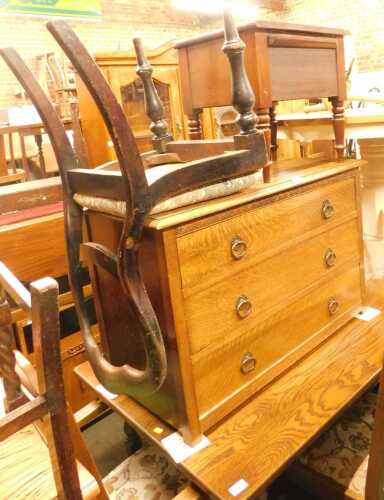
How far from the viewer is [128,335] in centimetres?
132

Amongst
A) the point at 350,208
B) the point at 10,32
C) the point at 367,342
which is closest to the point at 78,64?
the point at 350,208

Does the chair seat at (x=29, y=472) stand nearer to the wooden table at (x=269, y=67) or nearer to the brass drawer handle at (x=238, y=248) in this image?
the brass drawer handle at (x=238, y=248)

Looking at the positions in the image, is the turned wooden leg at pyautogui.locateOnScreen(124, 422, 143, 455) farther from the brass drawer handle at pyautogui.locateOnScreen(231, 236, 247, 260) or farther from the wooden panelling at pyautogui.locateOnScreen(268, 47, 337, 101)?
the wooden panelling at pyautogui.locateOnScreen(268, 47, 337, 101)

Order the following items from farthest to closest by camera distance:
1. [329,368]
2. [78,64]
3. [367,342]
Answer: [367,342] < [329,368] < [78,64]

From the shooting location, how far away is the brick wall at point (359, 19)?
675 centimetres

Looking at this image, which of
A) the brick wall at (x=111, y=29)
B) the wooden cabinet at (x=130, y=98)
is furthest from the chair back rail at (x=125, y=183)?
the brick wall at (x=111, y=29)

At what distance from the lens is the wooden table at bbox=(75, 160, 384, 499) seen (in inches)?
42.9

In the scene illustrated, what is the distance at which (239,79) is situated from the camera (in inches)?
44.6

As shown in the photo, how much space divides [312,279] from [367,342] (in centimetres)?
30

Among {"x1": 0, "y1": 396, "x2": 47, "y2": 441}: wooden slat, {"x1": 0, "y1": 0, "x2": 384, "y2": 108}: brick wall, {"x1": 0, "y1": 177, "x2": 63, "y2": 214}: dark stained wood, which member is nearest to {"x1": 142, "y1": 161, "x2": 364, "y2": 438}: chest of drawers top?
{"x1": 0, "y1": 396, "x2": 47, "y2": 441}: wooden slat

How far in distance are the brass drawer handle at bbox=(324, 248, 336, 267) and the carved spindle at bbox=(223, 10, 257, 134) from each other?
521 mm

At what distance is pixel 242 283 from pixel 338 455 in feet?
1.86

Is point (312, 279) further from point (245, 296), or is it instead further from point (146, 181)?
point (146, 181)

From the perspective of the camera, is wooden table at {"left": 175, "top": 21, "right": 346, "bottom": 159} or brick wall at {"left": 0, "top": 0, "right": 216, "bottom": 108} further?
brick wall at {"left": 0, "top": 0, "right": 216, "bottom": 108}
